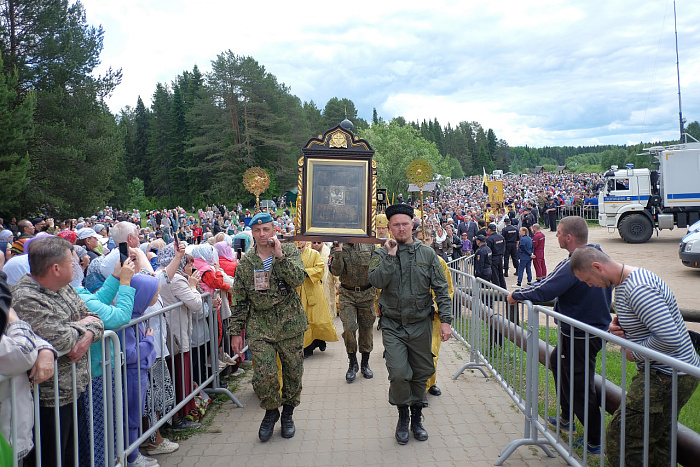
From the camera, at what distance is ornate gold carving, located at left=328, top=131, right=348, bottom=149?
16.8 ft

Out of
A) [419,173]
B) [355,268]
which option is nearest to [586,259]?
[355,268]

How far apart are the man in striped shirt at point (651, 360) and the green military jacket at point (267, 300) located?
8.67ft

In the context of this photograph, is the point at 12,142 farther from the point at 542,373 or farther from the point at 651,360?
the point at 651,360

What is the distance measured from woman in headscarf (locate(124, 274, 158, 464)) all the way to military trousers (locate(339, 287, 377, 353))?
9.24ft

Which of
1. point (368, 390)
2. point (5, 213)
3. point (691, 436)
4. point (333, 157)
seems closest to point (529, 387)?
point (691, 436)

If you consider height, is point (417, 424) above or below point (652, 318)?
below

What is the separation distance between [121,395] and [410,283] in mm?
2521

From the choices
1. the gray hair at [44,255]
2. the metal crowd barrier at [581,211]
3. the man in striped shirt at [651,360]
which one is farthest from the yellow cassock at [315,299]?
the metal crowd barrier at [581,211]

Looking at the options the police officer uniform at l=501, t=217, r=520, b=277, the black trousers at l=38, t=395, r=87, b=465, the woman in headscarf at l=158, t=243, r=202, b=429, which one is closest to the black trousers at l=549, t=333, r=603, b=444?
the woman in headscarf at l=158, t=243, r=202, b=429

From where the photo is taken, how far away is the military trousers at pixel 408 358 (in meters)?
4.54

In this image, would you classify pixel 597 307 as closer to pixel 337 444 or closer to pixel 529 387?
pixel 529 387

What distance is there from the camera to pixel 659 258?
61.4 ft

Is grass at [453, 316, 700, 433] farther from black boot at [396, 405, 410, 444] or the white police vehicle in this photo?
the white police vehicle

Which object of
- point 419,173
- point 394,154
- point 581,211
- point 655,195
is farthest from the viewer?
point 394,154
